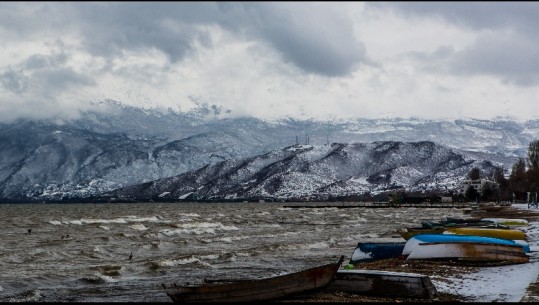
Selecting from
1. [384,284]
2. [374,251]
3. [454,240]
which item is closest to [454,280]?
[384,284]

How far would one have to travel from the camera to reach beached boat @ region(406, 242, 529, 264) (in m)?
33.4

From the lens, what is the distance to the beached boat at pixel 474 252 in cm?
3338

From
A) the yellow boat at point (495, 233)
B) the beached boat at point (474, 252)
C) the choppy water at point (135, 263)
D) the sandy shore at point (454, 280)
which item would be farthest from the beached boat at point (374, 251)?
the yellow boat at point (495, 233)

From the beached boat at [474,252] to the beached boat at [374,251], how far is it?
385 cm

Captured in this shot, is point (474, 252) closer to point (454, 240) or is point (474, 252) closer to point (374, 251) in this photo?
point (454, 240)

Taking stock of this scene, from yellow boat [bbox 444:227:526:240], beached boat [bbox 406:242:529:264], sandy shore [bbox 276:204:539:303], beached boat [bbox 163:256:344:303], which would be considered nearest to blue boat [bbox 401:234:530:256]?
beached boat [bbox 406:242:529:264]

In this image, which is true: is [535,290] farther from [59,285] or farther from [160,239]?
[160,239]

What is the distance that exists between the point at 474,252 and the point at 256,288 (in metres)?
15.5

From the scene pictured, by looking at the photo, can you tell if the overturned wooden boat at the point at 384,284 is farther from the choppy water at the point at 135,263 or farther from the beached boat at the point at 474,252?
the beached boat at the point at 474,252

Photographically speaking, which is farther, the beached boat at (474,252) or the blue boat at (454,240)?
the blue boat at (454,240)

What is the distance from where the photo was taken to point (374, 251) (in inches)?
1513

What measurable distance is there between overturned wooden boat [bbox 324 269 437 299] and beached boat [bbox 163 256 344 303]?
58 centimetres

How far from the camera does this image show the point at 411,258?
35.2 m

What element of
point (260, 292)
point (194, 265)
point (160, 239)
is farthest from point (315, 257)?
point (160, 239)
